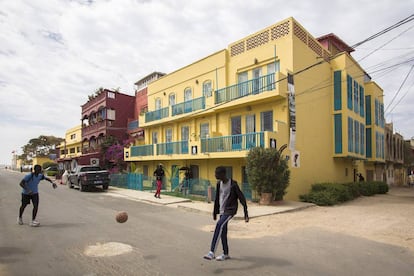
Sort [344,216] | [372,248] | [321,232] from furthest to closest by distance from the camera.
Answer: [344,216] < [321,232] < [372,248]

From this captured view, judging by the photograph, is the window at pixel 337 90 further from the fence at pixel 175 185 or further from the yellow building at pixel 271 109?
the fence at pixel 175 185

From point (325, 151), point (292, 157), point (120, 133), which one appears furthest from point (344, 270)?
point (120, 133)

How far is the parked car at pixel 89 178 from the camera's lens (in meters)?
19.8

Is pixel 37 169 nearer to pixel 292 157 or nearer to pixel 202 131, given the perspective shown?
pixel 292 157

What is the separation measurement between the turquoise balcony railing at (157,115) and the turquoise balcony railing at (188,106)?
115 cm

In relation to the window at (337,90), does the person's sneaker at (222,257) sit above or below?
below

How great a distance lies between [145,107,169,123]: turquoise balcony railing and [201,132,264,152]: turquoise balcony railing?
21.9ft

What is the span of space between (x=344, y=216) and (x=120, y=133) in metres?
26.3

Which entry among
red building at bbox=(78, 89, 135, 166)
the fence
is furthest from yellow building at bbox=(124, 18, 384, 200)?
red building at bbox=(78, 89, 135, 166)

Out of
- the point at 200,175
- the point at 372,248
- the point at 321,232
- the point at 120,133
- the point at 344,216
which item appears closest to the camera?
the point at 372,248

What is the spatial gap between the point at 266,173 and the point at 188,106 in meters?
9.91

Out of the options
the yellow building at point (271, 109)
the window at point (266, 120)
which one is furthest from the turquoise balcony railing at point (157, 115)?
the window at point (266, 120)

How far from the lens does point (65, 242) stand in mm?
6547

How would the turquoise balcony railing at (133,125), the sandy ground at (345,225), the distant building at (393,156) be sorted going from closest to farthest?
1. the sandy ground at (345,225)
2. the turquoise balcony railing at (133,125)
3. the distant building at (393,156)
